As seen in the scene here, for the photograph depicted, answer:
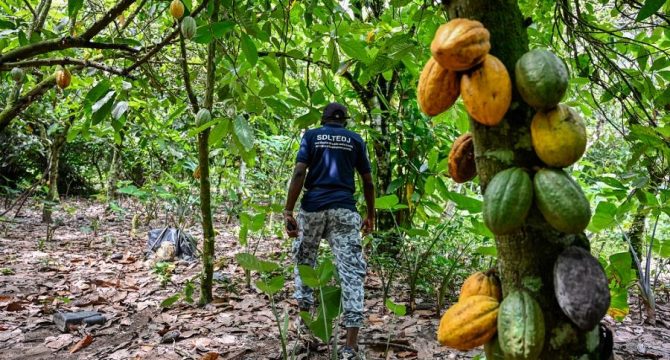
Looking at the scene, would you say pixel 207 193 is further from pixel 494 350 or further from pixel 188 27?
pixel 494 350

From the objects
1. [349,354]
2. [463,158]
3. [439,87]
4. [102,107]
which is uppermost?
[102,107]

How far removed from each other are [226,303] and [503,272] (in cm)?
293

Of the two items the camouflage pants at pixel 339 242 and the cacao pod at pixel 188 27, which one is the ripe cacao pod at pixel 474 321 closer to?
the cacao pod at pixel 188 27

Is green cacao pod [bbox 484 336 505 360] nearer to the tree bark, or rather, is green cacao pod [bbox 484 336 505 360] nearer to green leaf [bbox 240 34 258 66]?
green leaf [bbox 240 34 258 66]

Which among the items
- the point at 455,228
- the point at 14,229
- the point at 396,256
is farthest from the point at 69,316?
the point at 14,229

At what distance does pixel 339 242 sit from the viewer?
283 cm

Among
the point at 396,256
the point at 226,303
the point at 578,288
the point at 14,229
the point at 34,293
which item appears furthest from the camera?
the point at 14,229

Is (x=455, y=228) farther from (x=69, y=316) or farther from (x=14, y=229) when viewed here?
(x=14, y=229)

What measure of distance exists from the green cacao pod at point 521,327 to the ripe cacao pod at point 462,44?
0.32 metres

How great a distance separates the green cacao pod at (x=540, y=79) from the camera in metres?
0.59

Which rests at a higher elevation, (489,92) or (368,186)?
(489,92)

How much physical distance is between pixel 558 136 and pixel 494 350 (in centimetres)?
33

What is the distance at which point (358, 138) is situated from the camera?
296cm

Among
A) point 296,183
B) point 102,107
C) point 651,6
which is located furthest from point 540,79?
point 296,183
